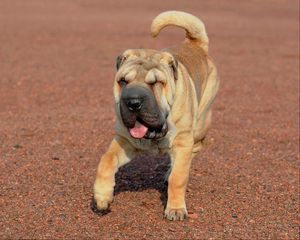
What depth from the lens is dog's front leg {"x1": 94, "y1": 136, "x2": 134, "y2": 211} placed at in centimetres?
612

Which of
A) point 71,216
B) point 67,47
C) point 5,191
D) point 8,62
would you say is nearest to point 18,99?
point 8,62

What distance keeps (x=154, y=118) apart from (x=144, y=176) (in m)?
2.09

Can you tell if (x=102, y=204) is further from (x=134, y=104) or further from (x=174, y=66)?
(x=174, y=66)

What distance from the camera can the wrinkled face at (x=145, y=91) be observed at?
5.61 meters

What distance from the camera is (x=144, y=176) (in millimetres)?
7711

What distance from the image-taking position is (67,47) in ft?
66.0

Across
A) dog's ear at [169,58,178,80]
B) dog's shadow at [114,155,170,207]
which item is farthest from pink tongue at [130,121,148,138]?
dog's shadow at [114,155,170,207]

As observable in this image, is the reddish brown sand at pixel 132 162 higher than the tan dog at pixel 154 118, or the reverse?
the tan dog at pixel 154 118

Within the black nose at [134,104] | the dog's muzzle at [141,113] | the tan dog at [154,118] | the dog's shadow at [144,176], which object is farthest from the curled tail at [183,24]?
the black nose at [134,104]

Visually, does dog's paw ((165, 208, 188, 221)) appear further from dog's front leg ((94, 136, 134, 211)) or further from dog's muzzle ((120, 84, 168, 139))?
dog's muzzle ((120, 84, 168, 139))

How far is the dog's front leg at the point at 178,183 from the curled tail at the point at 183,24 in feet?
5.02

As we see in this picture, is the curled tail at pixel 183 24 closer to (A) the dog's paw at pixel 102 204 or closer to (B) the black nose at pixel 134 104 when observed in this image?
(B) the black nose at pixel 134 104

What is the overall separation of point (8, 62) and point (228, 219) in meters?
11.4

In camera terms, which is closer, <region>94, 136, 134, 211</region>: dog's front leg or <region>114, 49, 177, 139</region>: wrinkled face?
<region>114, 49, 177, 139</region>: wrinkled face
